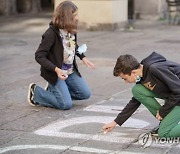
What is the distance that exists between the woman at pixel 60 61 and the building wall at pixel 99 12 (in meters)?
10.3

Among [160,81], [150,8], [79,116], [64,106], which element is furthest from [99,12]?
[160,81]

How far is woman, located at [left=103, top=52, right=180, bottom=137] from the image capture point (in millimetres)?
5039

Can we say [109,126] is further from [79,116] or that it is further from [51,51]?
[51,51]

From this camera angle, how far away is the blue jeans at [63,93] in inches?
270

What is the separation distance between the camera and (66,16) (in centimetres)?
660

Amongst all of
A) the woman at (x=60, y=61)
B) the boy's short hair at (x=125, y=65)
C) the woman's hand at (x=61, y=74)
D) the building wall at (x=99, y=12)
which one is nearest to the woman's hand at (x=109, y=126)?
the boy's short hair at (x=125, y=65)

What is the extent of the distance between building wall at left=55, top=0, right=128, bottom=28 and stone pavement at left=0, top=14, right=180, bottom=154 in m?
4.19

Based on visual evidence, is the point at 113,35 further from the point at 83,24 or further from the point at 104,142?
the point at 104,142

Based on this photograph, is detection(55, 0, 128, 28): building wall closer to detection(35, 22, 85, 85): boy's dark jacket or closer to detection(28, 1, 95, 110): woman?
detection(28, 1, 95, 110): woman

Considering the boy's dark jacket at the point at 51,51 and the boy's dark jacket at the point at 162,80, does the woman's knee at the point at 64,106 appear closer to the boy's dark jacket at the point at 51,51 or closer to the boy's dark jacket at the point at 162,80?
the boy's dark jacket at the point at 51,51

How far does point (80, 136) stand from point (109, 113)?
107 centimetres

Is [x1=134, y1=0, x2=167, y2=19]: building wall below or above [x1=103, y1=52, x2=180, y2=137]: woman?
below

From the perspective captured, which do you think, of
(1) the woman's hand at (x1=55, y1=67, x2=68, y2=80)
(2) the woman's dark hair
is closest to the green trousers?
(1) the woman's hand at (x1=55, y1=67, x2=68, y2=80)

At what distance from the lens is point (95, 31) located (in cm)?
1723
